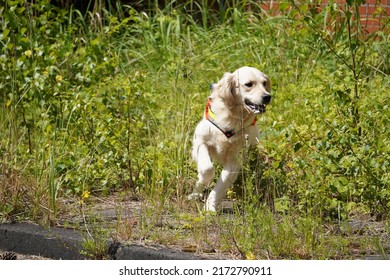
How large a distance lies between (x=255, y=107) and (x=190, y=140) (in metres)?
0.81

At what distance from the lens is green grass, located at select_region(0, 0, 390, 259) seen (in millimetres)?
5328

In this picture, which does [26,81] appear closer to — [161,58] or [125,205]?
[125,205]

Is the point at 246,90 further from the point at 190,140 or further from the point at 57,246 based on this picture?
the point at 57,246

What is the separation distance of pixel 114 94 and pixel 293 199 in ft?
6.04

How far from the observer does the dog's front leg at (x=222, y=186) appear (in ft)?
19.9

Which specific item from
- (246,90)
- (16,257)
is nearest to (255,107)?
(246,90)

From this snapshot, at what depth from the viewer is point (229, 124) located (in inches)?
256

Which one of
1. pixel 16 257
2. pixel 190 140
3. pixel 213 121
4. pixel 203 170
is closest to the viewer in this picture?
pixel 16 257

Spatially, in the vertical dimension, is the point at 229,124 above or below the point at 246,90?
below

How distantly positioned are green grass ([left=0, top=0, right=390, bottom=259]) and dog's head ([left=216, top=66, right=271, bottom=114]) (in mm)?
293

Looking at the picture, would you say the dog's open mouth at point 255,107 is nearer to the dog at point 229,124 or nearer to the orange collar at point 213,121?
the dog at point 229,124

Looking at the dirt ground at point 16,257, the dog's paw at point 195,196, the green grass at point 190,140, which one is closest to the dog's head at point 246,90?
the green grass at point 190,140

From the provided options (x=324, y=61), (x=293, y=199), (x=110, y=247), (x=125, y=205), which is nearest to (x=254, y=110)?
(x=293, y=199)

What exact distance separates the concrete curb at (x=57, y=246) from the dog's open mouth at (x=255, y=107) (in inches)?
64.2
